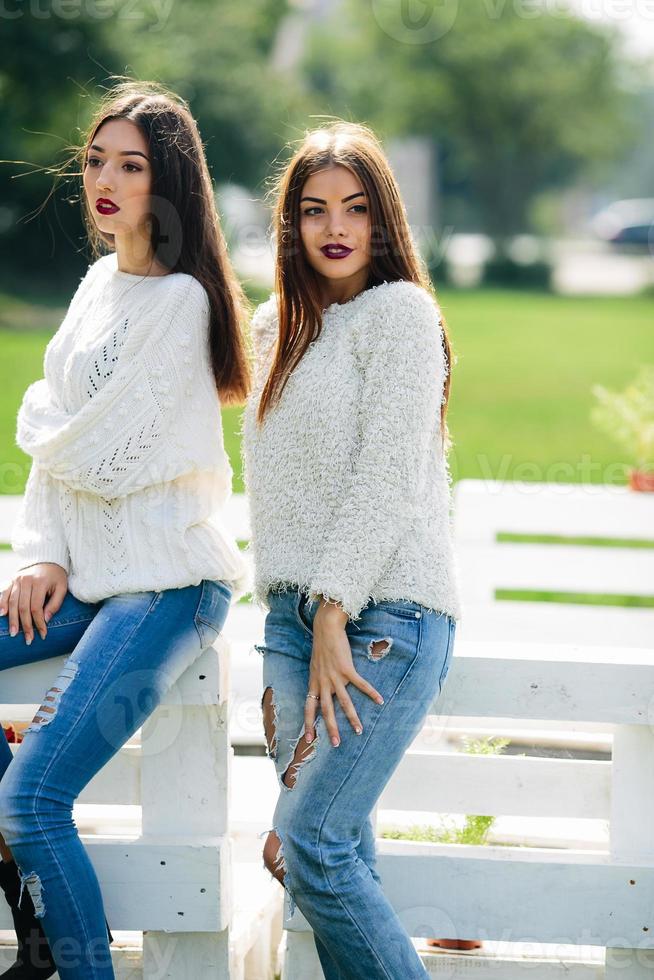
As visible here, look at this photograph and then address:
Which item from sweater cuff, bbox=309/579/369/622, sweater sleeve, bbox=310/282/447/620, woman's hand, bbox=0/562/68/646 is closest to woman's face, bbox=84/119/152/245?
sweater sleeve, bbox=310/282/447/620

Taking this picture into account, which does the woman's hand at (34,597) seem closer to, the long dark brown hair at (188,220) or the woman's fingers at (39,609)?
the woman's fingers at (39,609)

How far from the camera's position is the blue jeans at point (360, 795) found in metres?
1.75

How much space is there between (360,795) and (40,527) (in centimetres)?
73

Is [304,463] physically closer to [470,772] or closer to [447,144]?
[470,772]

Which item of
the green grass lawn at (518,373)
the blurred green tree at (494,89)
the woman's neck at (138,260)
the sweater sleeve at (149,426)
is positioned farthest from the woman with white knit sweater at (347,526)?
the blurred green tree at (494,89)

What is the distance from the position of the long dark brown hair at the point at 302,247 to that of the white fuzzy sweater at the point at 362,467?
32 millimetres

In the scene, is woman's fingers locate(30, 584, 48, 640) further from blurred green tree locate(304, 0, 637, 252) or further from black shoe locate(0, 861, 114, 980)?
blurred green tree locate(304, 0, 637, 252)

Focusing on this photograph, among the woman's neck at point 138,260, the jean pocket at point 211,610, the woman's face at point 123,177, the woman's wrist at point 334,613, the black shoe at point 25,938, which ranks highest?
the woman's face at point 123,177

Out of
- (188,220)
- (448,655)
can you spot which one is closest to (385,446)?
(448,655)

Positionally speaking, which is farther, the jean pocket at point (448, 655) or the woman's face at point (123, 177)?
the woman's face at point (123, 177)

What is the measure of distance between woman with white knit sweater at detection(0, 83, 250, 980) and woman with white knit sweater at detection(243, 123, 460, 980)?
0.37 ft

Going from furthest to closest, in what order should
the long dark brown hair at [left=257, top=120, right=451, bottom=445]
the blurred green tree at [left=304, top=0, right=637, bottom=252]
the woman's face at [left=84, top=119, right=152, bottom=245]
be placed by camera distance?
the blurred green tree at [left=304, top=0, right=637, bottom=252] < the woman's face at [left=84, top=119, right=152, bottom=245] < the long dark brown hair at [left=257, top=120, right=451, bottom=445]

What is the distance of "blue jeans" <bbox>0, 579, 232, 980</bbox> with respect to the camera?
1817mm

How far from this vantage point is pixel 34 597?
6.50 ft
